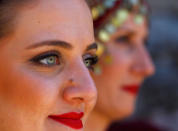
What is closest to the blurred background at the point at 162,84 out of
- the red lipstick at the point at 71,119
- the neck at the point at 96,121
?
the neck at the point at 96,121

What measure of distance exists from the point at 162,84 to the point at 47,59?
3256mm

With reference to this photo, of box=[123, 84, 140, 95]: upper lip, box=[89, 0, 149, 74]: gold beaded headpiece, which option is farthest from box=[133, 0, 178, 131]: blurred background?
box=[89, 0, 149, 74]: gold beaded headpiece

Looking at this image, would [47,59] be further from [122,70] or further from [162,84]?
[162,84]

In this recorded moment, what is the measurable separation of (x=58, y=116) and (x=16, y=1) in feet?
1.50

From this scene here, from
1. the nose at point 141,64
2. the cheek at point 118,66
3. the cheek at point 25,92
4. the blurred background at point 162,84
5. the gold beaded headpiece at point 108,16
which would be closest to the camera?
the cheek at point 25,92

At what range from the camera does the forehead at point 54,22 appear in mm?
1895

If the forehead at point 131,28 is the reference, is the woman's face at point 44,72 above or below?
below

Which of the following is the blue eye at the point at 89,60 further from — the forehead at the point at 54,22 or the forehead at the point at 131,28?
the forehead at the point at 131,28

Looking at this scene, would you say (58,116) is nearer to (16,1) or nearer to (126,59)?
(16,1)

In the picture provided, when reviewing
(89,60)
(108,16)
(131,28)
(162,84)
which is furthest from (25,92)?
(162,84)

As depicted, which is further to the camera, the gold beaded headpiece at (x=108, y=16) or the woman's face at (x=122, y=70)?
the woman's face at (x=122, y=70)

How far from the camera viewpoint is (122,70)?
331cm

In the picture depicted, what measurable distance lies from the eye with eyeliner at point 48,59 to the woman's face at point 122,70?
127 centimetres

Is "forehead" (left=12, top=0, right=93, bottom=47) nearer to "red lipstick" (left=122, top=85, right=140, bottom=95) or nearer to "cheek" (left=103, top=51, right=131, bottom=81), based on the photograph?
"cheek" (left=103, top=51, right=131, bottom=81)
